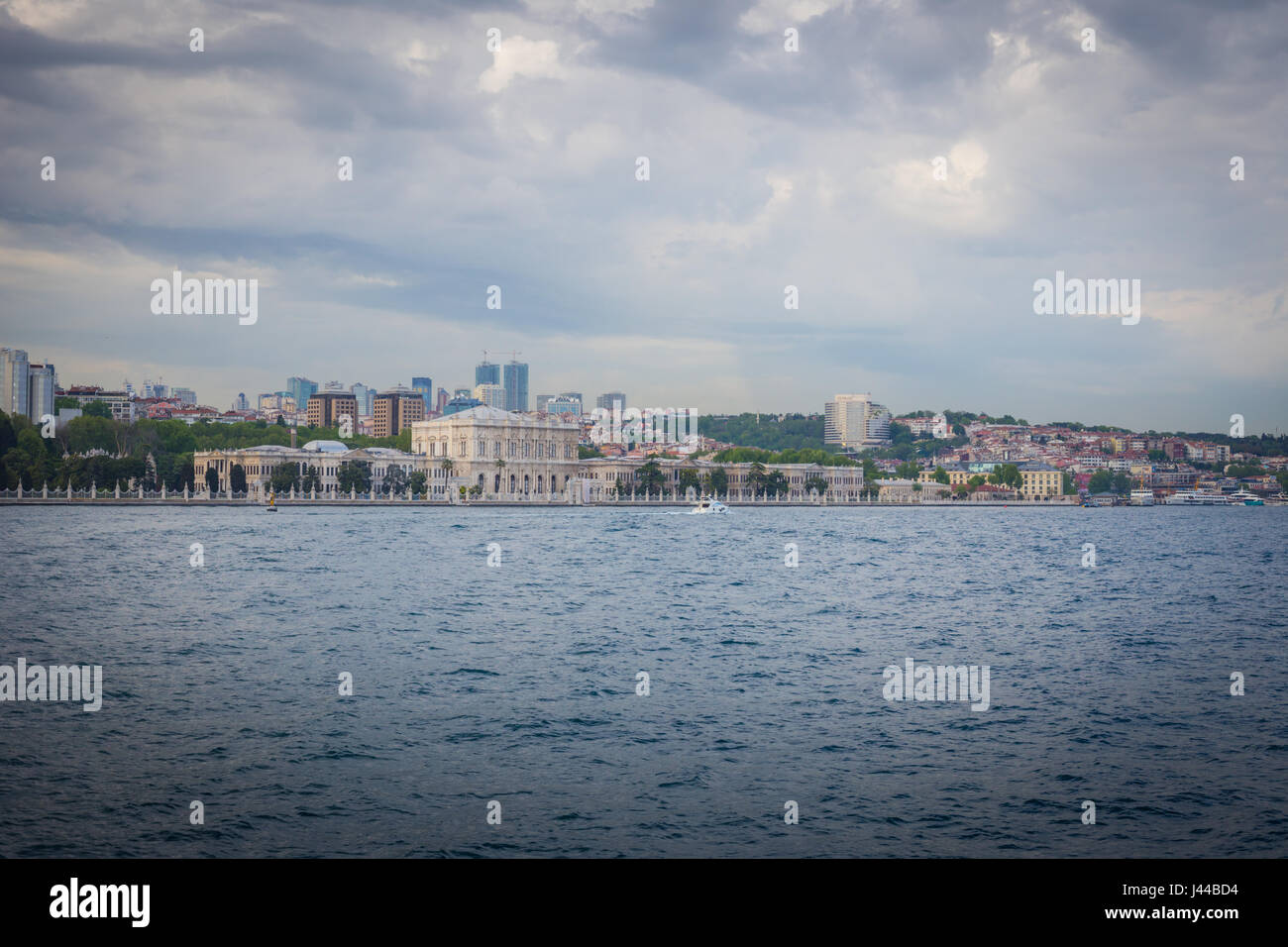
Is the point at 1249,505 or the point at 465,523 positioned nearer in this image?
the point at 465,523

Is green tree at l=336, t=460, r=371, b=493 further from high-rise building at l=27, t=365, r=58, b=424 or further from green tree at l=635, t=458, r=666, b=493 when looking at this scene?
high-rise building at l=27, t=365, r=58, b=424

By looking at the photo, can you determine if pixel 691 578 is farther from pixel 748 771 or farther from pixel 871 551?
pixel 748 771

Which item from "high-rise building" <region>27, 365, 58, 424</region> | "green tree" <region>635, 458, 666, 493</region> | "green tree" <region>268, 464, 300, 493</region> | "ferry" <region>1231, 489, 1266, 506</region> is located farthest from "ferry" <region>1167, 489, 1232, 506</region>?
"high-rise building" <region>27, 365, 58, 424</region>

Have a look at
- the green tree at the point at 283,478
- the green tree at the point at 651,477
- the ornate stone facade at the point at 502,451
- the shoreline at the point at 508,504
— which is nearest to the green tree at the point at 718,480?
the shoreline at the point at 508,504

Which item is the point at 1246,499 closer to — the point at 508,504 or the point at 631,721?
the point at 508,504
